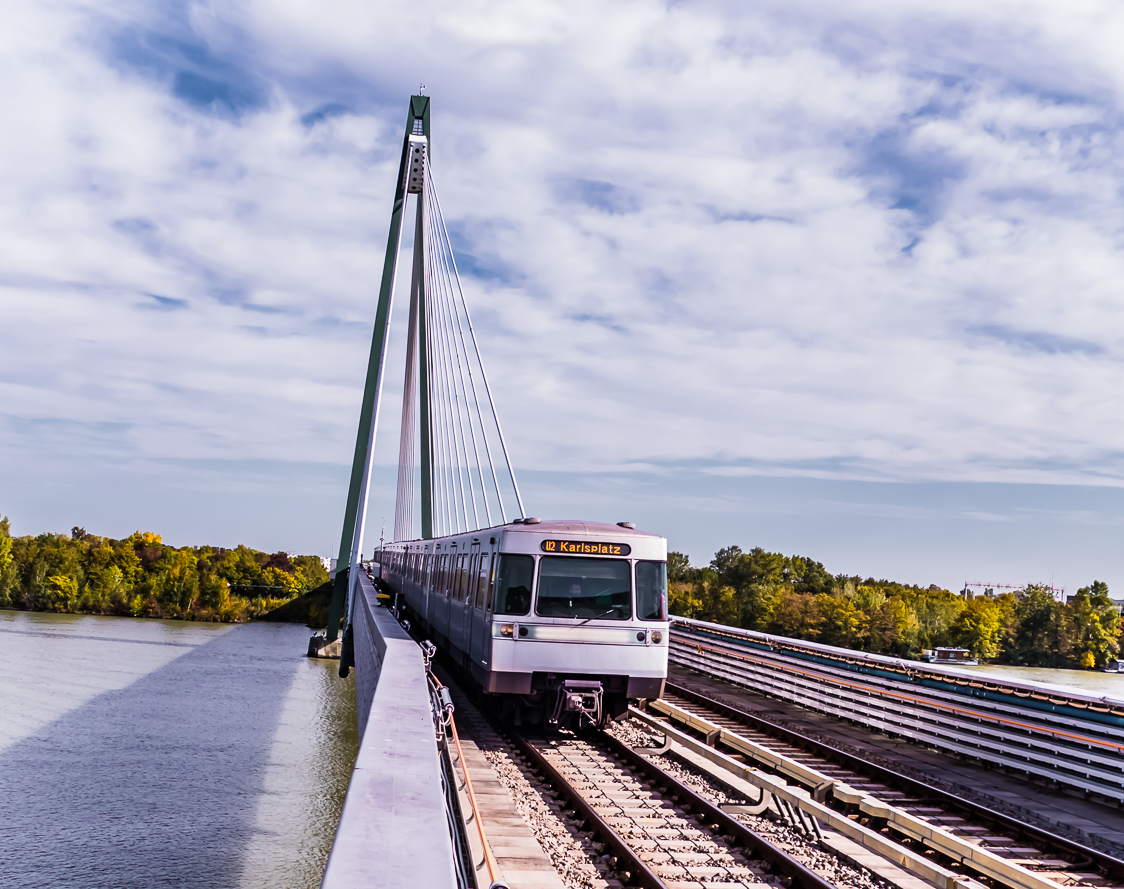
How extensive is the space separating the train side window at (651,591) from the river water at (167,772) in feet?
25.3

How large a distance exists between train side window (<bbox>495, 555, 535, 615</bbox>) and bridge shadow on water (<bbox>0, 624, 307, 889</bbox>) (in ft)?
26.6

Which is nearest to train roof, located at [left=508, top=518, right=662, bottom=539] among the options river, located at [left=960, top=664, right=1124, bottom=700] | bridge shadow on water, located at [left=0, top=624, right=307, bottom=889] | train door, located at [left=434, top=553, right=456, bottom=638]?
train door, located at [left=434, top=553, right=456, bottom=638]

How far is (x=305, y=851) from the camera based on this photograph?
17172mm

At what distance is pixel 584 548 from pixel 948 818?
5.06 metres

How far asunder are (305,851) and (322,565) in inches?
4632

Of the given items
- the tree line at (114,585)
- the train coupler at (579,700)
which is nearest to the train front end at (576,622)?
the train coupler at (579,700)

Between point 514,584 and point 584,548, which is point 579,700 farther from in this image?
point 584,548

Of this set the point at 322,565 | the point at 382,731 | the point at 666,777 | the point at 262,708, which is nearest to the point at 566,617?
the point at 666,777

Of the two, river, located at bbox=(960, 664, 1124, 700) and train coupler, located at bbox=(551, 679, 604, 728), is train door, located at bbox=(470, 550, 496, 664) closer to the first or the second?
train coupler, located at bbox=(551, 679, 604, 728)

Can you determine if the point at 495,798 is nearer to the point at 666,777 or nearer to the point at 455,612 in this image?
the point at 666,777

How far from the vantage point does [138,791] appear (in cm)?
2067

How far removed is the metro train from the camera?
11477mm

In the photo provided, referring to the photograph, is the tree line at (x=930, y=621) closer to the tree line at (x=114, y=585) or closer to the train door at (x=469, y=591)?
the tree line at (x=114, y=585)

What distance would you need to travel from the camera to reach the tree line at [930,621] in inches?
3378
